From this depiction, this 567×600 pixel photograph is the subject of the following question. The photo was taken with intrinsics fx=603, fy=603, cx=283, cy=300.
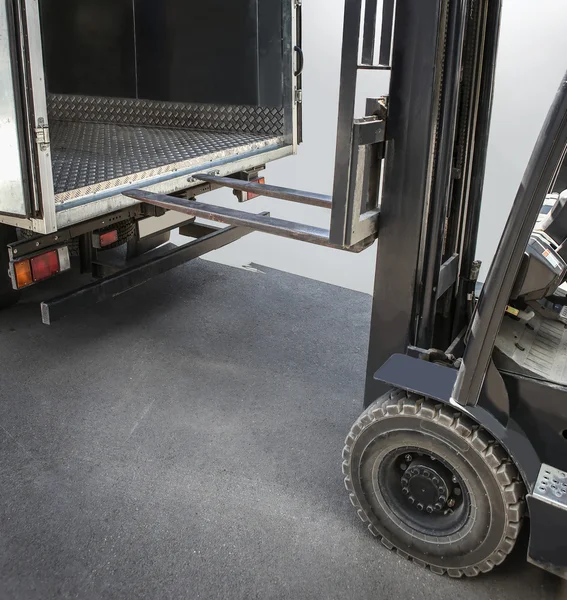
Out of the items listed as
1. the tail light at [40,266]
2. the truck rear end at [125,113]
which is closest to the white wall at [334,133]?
the truck rear end at [125,113]

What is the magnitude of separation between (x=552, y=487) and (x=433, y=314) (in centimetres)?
82

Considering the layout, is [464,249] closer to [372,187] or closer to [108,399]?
[372,187]

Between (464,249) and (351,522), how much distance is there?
1.25 metres

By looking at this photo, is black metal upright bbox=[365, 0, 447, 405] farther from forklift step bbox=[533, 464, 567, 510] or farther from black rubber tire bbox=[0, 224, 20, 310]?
black rubber tire bbox=[0, 224, 20, 310]

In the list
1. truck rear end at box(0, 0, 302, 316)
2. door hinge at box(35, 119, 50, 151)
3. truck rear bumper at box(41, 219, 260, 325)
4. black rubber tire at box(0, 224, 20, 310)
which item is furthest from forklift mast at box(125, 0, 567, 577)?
black rubber tire at box(0, 224, 20, 310)

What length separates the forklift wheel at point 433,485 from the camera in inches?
75.8

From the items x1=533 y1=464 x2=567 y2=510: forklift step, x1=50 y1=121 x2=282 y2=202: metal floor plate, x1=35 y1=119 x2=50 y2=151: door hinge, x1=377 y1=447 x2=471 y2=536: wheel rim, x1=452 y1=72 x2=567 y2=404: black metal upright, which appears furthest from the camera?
x1=50 y1=121 x2=282 y2=202: metal floor plate

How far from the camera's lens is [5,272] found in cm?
381

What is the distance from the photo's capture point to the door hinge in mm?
2524

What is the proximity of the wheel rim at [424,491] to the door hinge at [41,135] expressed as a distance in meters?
1.90

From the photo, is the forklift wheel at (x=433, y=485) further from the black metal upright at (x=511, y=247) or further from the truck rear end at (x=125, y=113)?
the truck rear end at (x=125, y=113)

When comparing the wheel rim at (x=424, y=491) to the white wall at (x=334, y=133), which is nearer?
the wheel rim at (x=424, y=491)

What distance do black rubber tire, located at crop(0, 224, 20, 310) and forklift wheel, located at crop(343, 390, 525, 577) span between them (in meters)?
2.31

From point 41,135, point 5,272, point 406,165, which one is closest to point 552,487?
point 406,165
